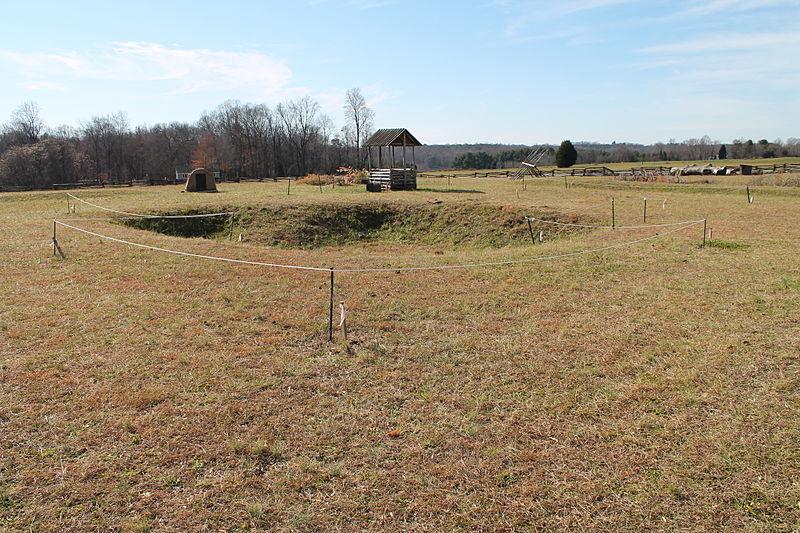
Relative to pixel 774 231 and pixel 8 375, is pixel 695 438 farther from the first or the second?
pixel 774 231

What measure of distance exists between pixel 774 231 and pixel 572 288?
978 cm

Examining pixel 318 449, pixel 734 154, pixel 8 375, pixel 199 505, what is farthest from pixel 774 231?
pixel 734 154

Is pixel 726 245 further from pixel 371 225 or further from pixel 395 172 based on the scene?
pixel 395 172

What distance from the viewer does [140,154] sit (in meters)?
87.0

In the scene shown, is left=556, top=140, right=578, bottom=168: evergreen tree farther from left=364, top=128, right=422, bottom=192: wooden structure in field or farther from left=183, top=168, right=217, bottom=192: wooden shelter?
left=183, top=168, right=217, bottom=192: wooden shelter

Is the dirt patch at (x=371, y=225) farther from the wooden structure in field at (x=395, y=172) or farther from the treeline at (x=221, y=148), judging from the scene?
the treeline at (x=221, y=148)

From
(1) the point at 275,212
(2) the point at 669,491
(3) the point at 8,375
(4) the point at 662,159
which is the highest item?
(4) the point at 662,159

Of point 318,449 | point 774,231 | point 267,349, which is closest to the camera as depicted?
point 318,449

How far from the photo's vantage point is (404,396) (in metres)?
6.67

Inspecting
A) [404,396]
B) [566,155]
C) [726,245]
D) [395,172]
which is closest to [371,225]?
[395,172]

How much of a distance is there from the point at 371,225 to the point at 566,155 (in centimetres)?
5472

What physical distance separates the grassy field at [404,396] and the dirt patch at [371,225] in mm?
6855

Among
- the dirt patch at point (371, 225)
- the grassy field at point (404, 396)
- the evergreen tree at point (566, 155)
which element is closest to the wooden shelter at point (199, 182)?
the dirt patch at point (371, 225)

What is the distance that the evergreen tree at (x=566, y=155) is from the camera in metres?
70.2
